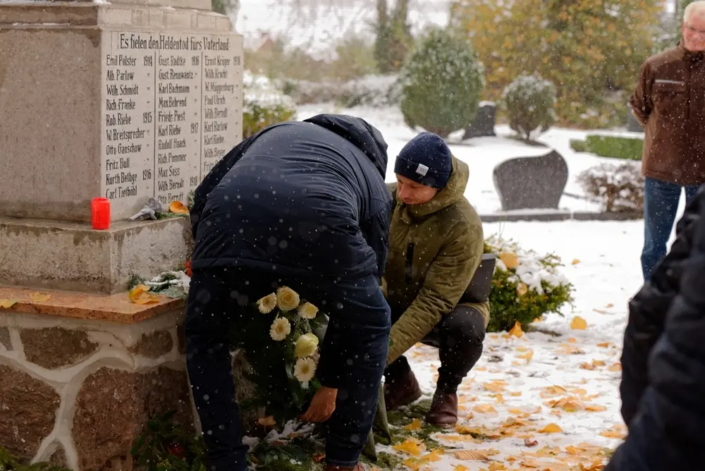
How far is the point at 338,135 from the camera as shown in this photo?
11.5 ft

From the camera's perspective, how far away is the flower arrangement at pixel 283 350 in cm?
364

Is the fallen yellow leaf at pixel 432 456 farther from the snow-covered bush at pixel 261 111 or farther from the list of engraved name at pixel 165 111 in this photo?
the snow-covered bush at pixel 261 111

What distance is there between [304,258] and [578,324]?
3841mm

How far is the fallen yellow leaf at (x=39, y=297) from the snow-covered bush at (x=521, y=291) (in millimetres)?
3062

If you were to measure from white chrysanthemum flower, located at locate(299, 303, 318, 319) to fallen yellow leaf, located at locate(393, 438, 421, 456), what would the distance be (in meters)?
0.90

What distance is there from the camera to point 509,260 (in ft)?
20.6

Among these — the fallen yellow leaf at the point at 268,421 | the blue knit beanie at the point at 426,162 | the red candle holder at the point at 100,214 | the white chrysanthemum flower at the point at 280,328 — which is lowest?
the fallen yellow leaf at the point at 268,421

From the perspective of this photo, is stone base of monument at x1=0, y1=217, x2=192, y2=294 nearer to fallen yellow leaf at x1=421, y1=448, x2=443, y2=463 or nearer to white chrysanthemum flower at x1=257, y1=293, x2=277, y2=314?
white chrysanthemum flower at x1=257, y1=293, x2=277, y2=314

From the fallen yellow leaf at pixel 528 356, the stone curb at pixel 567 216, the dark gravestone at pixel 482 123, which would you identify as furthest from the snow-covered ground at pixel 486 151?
the fallen yellow leaf at pixel 528 356

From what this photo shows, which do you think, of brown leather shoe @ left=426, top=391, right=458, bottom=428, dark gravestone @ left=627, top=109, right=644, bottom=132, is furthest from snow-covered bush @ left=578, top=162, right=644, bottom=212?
dark gravestone @ left=627, top=109, right=644, bottom=132

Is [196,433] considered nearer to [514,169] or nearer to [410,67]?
[514,169]

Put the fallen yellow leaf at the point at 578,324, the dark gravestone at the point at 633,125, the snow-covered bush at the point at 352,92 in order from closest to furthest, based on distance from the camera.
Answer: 1. the fallen yellow leaf at the point at 578,324
2. the dark gravestone at the point at 633,125
3. the snow-covered bush at the point at 352,92

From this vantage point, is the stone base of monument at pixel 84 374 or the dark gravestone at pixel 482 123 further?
the dark gravestone at pixel 482 123

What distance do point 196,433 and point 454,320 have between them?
3.99 feet
